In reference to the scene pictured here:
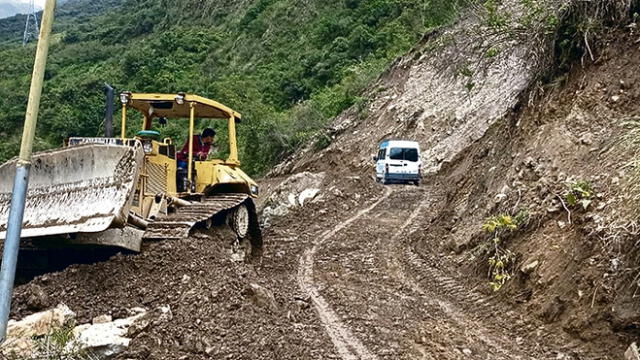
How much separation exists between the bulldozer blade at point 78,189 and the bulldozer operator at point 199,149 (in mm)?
2358

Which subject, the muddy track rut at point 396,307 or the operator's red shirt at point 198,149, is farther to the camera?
the operator's red shirt at point 198,149

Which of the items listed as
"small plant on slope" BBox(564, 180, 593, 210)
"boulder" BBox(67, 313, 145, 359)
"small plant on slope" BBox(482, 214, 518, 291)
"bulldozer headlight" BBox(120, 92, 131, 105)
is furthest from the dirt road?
"bulldozer headlight" BBox(120, 92, 131, 105)

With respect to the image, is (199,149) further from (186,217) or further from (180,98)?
(186,217)

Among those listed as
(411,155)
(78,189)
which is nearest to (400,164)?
(411,155)

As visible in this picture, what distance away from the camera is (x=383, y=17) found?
153 feet

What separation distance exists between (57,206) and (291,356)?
3729mm

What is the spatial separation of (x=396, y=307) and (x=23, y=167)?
13.8ft

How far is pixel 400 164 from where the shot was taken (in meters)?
23.1

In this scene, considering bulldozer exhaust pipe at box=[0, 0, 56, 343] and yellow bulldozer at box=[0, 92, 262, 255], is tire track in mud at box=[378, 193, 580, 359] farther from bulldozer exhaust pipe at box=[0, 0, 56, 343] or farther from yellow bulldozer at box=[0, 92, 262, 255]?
bulldozer exhaust pipe at box=[0, 0, 56, 343]

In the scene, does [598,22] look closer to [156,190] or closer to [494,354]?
[494,354]

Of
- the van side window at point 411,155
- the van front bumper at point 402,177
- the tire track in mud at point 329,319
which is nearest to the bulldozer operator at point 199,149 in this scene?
the tire track in mud at point 329,319

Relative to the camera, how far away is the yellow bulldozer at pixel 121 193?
25.4 ft

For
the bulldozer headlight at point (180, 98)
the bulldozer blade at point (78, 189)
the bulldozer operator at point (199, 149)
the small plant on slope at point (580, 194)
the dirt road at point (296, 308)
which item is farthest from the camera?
the bulldozer operator at point (199, 149)

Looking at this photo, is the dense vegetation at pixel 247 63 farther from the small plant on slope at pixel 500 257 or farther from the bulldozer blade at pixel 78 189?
the small plant on slope at pixel 500 257
